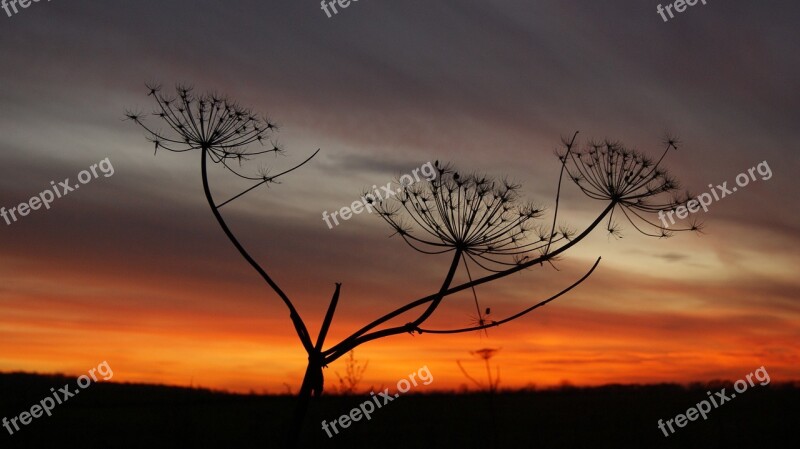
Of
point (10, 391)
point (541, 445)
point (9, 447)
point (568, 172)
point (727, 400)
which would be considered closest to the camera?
point (568, 172)

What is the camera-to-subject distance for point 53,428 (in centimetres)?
2077

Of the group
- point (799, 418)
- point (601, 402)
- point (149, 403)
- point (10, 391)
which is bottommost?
point (799, 418)

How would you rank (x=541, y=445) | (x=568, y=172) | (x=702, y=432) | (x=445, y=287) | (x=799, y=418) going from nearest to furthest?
(x=445, y=287) → (x=568, y=172) → (x=541, y=445) → (x=702, y=432) → (x=799, y=418)

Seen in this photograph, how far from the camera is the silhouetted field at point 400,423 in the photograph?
1948 cm

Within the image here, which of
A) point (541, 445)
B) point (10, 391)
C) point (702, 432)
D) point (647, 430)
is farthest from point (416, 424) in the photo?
point (10, 391)

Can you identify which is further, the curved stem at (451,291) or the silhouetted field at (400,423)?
the silhouetted field at (400,423)

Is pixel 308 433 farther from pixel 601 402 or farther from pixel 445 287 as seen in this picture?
pixel 601 402

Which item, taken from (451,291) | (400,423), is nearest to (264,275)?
(451,291)

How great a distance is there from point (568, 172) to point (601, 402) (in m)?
21.3

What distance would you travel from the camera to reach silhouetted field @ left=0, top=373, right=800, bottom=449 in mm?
19484

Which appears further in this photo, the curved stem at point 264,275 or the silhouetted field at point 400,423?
the silhouetted field at point 400,423

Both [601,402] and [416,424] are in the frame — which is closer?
[416,424]

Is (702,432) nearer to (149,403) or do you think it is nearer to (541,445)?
(541,445)

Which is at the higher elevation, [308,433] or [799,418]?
[308,433]
